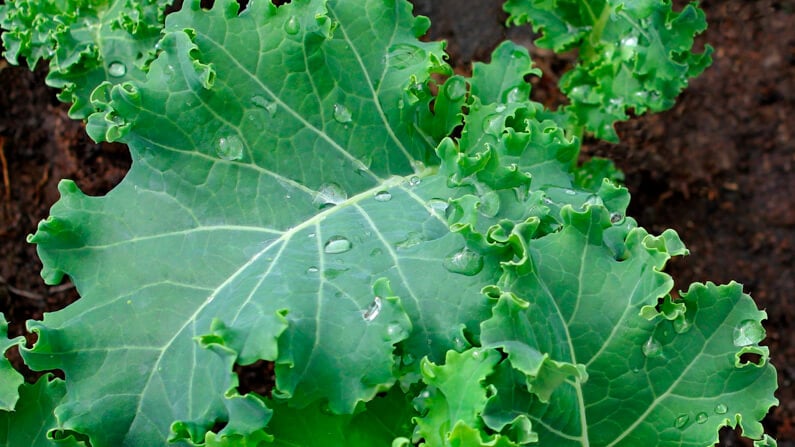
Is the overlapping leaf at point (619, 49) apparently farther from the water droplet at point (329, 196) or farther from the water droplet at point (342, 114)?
the water droplet at point (329, 196)

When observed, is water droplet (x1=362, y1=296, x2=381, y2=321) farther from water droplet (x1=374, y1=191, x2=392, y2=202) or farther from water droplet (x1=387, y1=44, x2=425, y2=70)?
water droplet (x1=387, y1=44, x2=425, y2=70)

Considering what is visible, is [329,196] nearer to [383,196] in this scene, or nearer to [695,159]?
[383,196]

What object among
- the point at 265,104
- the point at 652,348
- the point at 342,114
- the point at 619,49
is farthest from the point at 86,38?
the point at 652,348

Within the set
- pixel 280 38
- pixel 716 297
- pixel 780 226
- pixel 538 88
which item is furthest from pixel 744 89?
pixel 280 38

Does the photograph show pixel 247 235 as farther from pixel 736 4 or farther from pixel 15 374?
pixel 736 4

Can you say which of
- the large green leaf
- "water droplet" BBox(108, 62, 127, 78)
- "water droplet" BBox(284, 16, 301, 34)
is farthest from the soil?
"water droplet" BBox(284, 16, 301, 34)

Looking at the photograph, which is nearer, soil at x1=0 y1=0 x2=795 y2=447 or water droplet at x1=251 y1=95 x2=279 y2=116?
water droplet at x1=251 y1=95 x2=279 y2=116

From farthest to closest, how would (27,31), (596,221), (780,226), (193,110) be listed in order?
(780,226)
(27,31)
(193,110)
(596,221)
